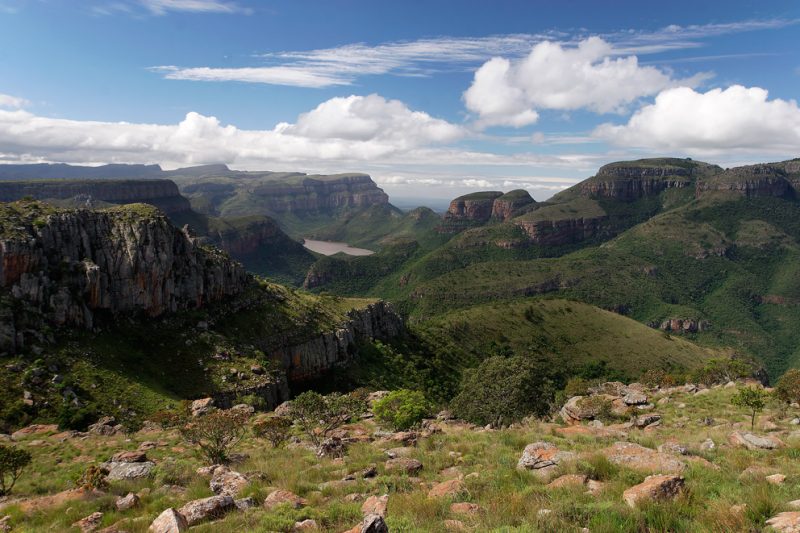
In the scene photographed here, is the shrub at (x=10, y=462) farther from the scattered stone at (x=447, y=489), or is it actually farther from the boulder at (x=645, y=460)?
the boulder at (x=645, y=460)

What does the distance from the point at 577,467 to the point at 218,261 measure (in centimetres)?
6813

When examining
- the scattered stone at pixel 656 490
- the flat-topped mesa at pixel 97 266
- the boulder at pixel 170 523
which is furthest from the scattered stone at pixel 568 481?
the flat-topped mesa at pixel 97 266

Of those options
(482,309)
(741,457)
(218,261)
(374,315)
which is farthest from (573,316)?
(741,457)

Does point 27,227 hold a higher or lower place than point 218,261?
higher

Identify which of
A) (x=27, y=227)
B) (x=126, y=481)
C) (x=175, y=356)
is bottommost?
(x=175, y=356)

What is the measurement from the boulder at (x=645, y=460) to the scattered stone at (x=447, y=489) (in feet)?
20.0

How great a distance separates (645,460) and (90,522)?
20.3 m

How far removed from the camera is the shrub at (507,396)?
41562mm

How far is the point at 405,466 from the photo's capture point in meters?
19.7

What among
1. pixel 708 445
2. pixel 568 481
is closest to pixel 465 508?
pixel 568 481

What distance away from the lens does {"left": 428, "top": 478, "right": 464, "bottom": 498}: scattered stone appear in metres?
14.6

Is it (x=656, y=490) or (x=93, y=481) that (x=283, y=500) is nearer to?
(x=93, y=481)

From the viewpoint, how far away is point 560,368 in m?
107

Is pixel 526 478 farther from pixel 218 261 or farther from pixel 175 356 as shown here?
pixel 218 261
